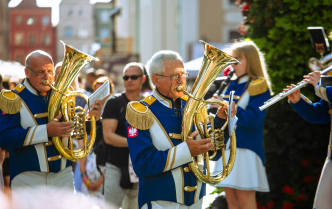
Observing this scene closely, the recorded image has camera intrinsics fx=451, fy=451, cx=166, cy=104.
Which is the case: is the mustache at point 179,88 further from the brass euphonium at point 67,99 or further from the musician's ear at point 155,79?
the brass euphonium at point 67,99

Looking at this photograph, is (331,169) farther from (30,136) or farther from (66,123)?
(30,136)

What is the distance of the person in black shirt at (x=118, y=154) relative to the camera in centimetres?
468

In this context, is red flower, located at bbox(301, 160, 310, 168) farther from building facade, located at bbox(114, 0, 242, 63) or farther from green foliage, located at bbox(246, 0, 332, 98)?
building facade, located at bbox(114, 0, 242, 63)

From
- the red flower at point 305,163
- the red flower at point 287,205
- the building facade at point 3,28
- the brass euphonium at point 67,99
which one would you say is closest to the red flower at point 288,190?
the red flower at point 287,205

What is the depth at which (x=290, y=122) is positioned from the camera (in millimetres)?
5301

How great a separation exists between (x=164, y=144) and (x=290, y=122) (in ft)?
8.97

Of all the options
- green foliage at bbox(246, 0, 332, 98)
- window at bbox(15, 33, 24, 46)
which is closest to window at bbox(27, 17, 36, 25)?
window at bbox(15, 33, 24, 46)

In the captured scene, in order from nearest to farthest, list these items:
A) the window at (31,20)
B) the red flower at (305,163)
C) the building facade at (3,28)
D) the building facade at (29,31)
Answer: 1. the red flower at (305,163)
2. the building facade at (3,28)
3. the building facade at (29,31)
4. the window at (31,20)

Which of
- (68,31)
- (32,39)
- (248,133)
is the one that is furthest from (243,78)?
(68,31)

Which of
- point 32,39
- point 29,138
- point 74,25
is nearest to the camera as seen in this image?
point 29,138

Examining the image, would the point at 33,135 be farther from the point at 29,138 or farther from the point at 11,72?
the point at 11,72

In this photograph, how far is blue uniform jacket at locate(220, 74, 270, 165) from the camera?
4.27 m

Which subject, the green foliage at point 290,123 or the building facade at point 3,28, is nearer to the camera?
the green foliage at point 290,123

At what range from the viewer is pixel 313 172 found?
16.9 feet
